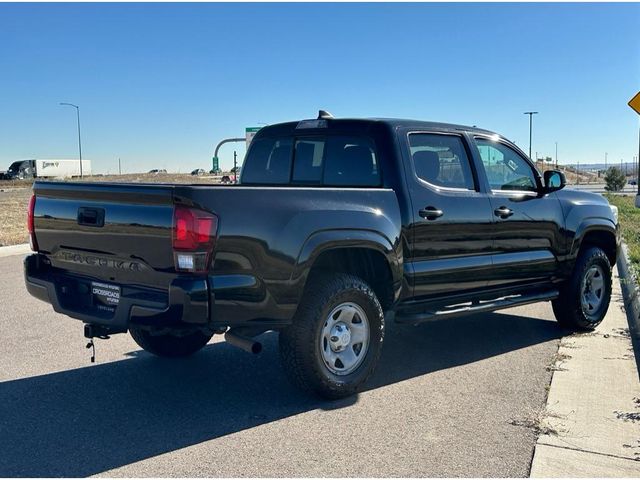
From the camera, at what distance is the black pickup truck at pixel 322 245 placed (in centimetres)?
411

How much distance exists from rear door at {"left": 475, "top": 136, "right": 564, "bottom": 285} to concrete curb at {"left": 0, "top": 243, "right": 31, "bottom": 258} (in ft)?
32.1

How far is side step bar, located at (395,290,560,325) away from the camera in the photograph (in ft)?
17.6

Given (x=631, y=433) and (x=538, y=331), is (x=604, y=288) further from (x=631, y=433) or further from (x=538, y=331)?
(x=631, y=433)

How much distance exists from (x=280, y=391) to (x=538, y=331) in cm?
322

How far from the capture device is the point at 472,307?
5.78 m

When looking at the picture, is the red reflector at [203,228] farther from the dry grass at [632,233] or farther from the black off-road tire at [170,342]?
the dry grass at [632,233]

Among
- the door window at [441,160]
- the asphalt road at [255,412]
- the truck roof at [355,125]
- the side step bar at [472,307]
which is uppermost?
the truck roof at [355,125]

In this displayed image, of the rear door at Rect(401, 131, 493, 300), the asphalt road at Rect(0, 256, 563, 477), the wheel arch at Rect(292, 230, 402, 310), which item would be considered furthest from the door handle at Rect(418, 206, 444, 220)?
the asphalt road at Rect(0, 256, 563, 477)

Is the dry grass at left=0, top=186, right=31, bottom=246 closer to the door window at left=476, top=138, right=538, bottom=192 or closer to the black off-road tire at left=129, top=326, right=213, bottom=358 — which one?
the black off-road tire at left=129, top=326, right=213, bottom=358

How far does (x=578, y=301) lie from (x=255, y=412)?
12.5ft

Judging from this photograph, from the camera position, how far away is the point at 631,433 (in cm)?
419

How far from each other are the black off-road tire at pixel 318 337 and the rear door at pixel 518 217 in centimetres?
171

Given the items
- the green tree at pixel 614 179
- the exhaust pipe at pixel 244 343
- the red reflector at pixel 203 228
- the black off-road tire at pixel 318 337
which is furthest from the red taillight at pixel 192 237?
the green tree at pixel 614 179

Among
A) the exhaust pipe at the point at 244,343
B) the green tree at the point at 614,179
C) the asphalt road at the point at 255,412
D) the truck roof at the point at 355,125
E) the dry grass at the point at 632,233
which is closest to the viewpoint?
the asphalt road at the point at 255,412
